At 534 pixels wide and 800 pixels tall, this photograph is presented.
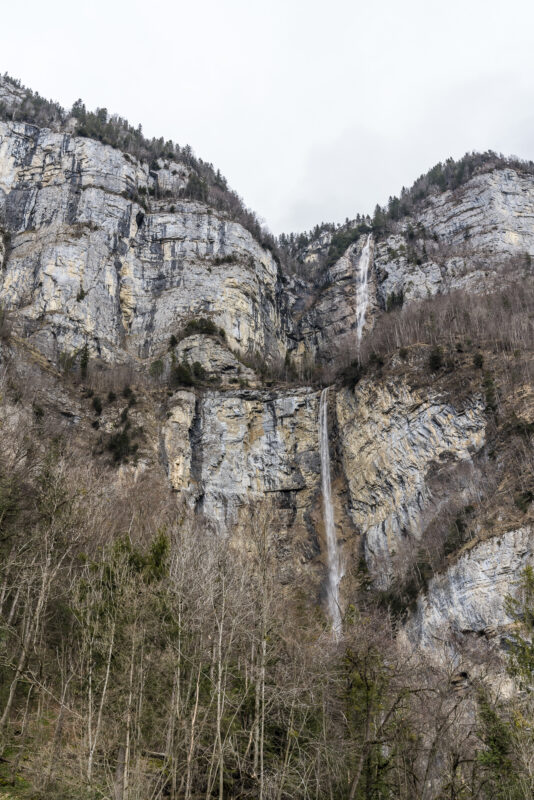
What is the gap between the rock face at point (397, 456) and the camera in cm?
4625

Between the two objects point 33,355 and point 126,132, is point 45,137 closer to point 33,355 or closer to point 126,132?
point 126,132

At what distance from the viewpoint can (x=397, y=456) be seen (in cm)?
4969

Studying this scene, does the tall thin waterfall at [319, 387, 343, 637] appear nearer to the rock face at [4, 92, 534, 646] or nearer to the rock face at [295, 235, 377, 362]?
the rock face at [4, 92, 534, 646]

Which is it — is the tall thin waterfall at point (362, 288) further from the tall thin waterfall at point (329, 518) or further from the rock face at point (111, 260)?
the tall thin waterfall at point (329, 518)

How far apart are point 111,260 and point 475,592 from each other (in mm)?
55794

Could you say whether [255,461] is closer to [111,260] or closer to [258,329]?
[258,329]

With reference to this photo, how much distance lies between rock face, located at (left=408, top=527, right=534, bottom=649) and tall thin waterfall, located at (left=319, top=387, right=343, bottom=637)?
26.0 ft

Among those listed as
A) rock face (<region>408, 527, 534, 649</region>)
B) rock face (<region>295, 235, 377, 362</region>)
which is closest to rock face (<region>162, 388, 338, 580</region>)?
rock face (<region>408, 527, 534, 649</region>)

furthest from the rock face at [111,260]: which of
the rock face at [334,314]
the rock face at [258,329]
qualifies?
the rock face at [334,314]

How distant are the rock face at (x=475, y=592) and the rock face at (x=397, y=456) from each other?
7.17 metres

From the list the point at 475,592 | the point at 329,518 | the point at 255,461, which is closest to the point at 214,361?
the point at 255,461

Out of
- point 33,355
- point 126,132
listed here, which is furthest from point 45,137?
point 33,355

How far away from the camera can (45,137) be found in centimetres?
8138

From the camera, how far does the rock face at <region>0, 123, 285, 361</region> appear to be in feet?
217
